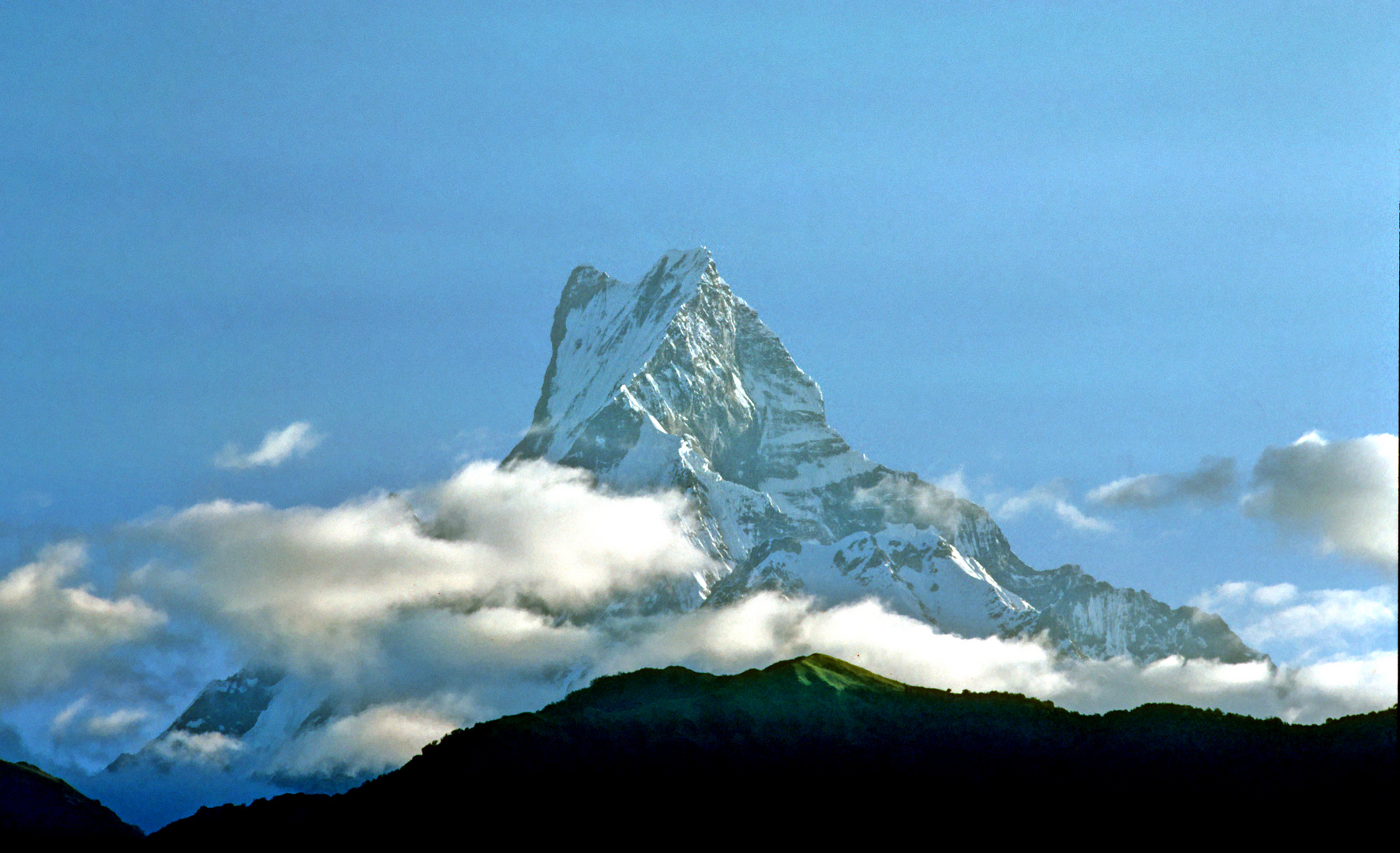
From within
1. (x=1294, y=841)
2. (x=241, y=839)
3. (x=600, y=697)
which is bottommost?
(x=1294, y=841)

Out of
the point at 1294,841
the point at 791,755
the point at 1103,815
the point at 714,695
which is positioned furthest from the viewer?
the point at 714,695

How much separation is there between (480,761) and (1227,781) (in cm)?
7525

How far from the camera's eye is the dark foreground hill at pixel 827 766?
167375mm

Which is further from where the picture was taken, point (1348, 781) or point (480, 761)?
point (480, 761)

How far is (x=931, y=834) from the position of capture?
552 feet

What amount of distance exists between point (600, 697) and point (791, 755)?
26134 millimetres

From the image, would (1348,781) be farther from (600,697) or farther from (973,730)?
(600,697)

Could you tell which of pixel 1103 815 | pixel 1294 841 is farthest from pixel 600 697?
pixel 1294 841

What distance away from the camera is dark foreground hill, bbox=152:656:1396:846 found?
16738 centimetres

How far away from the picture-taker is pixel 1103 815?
548 feet

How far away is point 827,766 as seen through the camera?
178 metres

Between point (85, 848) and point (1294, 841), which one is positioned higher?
point (85, 848)

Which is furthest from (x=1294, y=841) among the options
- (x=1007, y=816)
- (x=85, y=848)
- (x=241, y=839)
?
(x=85, y=848)

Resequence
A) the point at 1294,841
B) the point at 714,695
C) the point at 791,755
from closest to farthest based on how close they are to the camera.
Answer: the point at 1294,841, the point at 791,755, the point at 714,695
